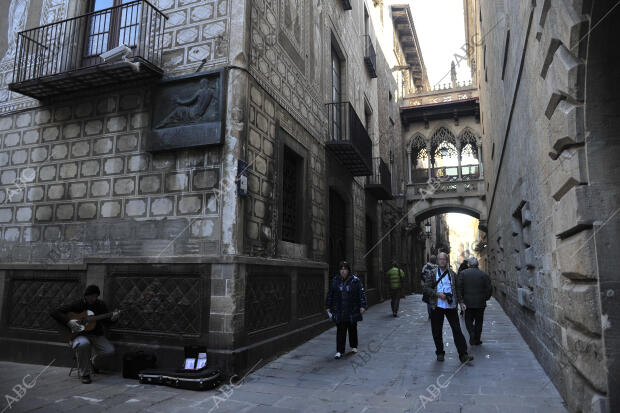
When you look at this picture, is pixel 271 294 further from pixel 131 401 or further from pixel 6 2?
pixel 6 2

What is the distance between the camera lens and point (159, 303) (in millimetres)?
6348

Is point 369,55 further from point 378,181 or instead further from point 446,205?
point 446,205

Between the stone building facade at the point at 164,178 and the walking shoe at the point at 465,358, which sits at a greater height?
the stone building facade at the point at 164,178

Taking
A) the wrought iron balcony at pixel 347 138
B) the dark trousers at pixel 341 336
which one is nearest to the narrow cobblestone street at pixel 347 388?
the dark trousers at pixel 341 336

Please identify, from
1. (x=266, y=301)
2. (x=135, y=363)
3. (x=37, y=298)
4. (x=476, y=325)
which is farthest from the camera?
(x=476, y=325)

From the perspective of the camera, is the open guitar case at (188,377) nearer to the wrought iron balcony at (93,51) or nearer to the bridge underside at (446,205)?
the wrought iron balcony at (93,51)

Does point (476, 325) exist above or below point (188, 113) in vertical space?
below

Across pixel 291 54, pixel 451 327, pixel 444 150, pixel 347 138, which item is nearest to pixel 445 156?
pixel 444 150

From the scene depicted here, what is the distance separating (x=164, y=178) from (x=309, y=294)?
3.93 metres

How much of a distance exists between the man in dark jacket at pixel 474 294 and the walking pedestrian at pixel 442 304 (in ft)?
3.70

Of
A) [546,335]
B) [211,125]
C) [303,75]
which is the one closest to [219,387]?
[211,125]

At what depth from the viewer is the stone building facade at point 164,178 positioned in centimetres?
629

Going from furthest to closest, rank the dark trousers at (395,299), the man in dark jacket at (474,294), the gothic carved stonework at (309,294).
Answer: the dark trousers at (395,299) → the gothic carved stonework at (309,294) → the man in dark jacket at (474,294)

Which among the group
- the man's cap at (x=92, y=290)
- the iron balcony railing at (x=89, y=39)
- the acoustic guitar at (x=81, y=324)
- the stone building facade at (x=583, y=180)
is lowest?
the acoustic guitar at (x=81, y=324)
